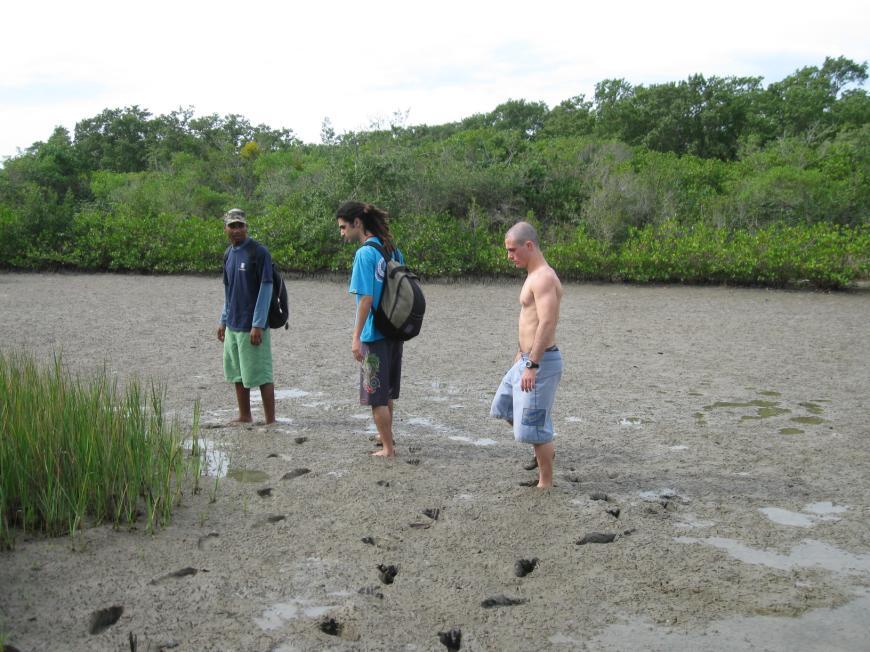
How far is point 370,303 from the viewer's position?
5.50 meters

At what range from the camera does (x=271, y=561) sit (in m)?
4.03

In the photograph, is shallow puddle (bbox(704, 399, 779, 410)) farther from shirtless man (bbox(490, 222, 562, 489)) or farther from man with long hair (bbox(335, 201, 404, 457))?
man with long hair (bbox(335, 201, 404, 457))

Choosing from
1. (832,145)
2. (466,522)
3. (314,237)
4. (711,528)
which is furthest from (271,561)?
(832,145)

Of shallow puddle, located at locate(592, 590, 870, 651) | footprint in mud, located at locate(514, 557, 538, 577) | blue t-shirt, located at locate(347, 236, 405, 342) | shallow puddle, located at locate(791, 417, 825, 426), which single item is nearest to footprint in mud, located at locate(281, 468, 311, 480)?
blue t-shirt, located at locate(347, 236, 405, 342)

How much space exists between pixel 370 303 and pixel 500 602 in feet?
7.90

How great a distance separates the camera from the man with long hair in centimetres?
549

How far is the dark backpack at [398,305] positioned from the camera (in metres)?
5.47

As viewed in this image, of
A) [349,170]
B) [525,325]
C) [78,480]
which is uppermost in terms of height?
[349,170]

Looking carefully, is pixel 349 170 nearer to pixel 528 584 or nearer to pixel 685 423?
pixel 685 423

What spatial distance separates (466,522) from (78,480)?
2053mm

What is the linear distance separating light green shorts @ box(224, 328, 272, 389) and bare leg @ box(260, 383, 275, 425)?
7 cm

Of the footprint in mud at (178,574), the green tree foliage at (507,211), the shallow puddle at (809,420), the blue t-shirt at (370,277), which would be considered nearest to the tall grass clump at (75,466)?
the footprint in mud at (178,574)

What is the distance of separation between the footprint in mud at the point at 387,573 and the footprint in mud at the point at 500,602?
48 centimetres

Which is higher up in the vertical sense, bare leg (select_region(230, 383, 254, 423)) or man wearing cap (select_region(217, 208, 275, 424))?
man wearing cap (select_region(217, 208, 275, 424))
